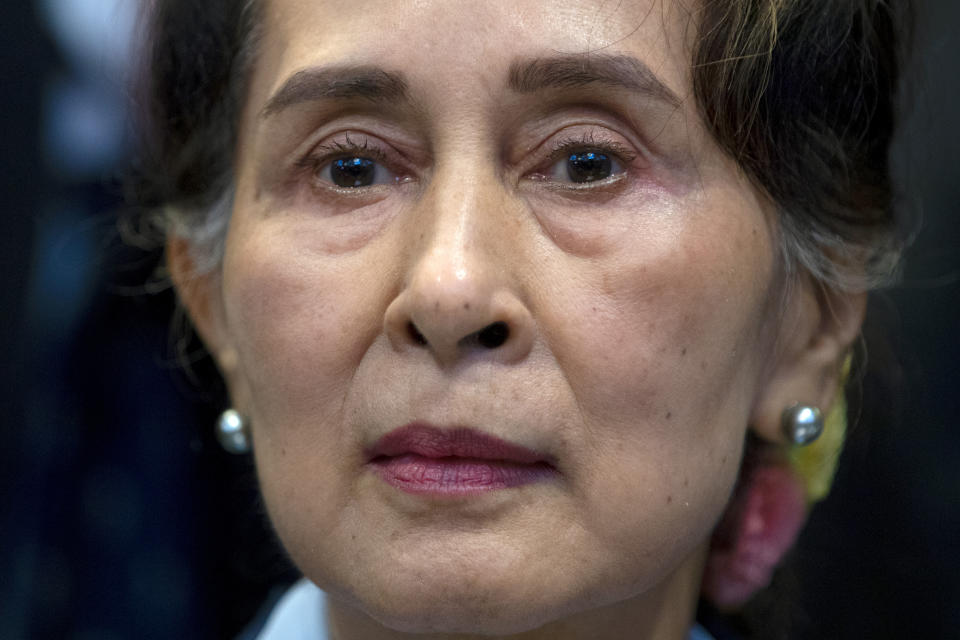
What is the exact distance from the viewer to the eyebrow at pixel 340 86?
149 cm

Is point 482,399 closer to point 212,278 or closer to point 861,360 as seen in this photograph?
point 212,278

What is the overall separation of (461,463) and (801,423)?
593 mm

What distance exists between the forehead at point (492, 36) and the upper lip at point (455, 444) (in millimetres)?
441

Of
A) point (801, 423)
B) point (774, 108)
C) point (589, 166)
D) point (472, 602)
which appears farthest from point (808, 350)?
point (472, 602)

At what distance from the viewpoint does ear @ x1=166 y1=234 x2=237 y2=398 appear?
6.23 ft

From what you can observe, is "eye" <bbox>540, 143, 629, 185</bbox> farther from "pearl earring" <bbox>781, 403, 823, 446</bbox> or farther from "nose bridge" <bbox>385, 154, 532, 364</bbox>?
Answer: "pearl earring" <bbox>781, 403, 823, 446</bbox>

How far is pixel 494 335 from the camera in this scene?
1.41 metres

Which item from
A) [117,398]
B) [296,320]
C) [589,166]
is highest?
[589,166]

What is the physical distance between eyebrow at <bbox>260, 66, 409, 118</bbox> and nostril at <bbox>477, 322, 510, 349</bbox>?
0.34m

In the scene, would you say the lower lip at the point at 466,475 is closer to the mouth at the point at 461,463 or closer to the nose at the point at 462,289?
the mouth at the point at 461,463

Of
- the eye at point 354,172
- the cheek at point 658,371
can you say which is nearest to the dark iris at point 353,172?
the eye at point 354,172

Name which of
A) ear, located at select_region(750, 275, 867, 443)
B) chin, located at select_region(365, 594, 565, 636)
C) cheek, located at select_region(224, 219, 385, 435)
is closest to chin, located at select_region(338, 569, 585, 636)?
chin, located at select_region(365, 594, 565, 636)

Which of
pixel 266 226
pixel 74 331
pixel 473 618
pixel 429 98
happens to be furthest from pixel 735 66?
pixel 74 331

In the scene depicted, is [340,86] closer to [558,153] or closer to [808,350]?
[558,153]
